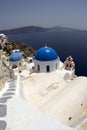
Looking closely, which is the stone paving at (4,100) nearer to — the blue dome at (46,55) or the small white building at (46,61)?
the small white building at (46,61)

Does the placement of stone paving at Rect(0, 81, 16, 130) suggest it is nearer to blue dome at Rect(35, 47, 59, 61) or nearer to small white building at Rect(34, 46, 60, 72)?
small white building at Rect(34, 46, 60, 72)

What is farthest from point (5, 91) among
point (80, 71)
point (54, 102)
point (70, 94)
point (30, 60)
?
point (80, 71)

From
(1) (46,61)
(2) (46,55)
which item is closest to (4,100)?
(1) (46,61)

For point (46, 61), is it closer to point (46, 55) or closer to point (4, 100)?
point (46, 55)

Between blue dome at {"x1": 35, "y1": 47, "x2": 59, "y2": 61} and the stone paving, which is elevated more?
blue dome at {"x1": 35, "y1": 47, "x2": 59, "y2": 61}

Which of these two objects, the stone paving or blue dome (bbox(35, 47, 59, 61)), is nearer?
the stone paving

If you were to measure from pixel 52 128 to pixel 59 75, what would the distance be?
63.9 ft

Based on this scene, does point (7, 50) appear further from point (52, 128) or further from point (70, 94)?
point (52, 128)

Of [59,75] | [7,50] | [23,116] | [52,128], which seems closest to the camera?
[52,128]

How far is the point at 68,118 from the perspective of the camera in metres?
20.6

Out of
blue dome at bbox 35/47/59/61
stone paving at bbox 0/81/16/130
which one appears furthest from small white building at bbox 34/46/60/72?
stone paving at bbox 0/81/16/130

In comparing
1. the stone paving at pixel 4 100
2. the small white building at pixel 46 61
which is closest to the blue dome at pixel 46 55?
the small white building at pixel 46 61

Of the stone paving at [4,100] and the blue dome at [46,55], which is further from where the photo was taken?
the blue dome at [46,55]

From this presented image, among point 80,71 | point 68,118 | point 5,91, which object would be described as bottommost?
point 80,71
